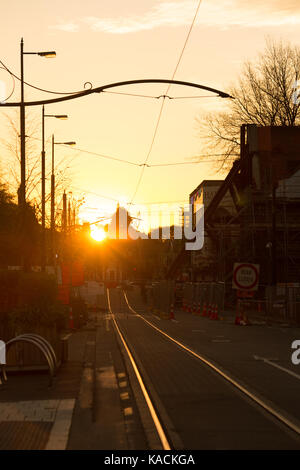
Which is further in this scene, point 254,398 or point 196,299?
point 196,299

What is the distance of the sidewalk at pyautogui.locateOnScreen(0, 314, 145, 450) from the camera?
29.6 ft

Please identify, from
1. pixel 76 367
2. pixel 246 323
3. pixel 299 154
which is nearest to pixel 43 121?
pixel 246 323

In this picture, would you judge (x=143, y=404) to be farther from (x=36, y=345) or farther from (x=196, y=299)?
(x=196, y=299)

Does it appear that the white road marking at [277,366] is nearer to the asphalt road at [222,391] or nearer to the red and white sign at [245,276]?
the asphalt road at [222,391]

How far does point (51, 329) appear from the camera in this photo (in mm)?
16359

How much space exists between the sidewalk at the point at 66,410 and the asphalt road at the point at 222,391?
684 mm

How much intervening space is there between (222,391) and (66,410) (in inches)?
122

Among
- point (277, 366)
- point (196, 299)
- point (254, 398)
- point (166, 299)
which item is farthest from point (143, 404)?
point (196, 299)

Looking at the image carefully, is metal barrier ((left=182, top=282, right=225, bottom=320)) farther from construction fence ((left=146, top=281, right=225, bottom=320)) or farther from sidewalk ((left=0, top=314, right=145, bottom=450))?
sidewalk ((left=0, top=314, right=145, bottom=450))

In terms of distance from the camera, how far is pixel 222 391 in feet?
43.4

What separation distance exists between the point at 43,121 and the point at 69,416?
29.2 meters

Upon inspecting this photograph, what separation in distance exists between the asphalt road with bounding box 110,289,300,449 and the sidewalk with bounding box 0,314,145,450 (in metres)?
0.68

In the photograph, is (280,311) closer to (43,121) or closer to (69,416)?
(43,121)

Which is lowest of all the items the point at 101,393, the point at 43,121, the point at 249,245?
the point at 101,393
